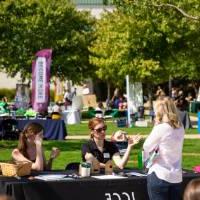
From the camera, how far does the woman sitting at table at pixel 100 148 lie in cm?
936

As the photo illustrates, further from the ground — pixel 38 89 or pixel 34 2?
pixel 34 2

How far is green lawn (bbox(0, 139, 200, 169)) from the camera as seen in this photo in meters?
17.5

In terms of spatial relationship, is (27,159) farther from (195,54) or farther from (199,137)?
(195,54)

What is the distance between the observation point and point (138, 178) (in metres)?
8.86

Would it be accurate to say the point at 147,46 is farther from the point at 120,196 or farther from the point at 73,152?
the point at 120,196

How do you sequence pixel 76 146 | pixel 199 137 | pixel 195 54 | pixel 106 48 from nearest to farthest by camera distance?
1. pixel 76 146
2. pixel 199 137
3. pixel 195 54
4. pixel 106 48

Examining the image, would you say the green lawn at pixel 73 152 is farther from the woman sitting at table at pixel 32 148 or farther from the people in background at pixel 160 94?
the woman sitting at table at pixel 32 148

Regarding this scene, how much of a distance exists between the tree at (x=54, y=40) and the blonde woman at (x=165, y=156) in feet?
131

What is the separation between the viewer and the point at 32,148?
9.73 meters

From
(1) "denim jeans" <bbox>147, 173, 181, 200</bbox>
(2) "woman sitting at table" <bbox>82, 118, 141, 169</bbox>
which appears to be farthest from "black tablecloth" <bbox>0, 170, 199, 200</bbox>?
(1) "denim jeans" <bbox>147, 173, 181, 200</bbox>

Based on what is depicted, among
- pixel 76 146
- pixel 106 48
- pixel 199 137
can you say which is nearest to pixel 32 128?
pixel 76 146

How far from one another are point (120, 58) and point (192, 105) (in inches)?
373

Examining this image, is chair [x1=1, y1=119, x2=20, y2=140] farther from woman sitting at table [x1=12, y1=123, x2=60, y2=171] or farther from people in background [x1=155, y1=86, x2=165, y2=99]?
woman sitting at table [x1=12, y1=123, x2=60, y2=171]

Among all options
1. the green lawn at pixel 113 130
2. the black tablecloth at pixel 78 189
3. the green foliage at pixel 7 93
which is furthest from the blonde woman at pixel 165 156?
the green foliage at pixel 7 93
